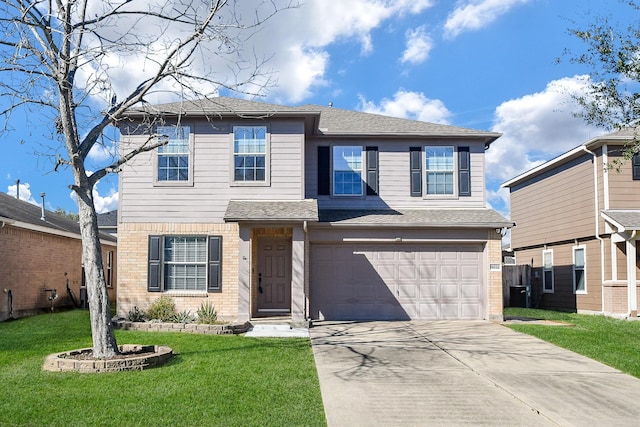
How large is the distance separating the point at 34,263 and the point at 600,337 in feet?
49.4

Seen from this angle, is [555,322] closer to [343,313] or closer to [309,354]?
[343,313]

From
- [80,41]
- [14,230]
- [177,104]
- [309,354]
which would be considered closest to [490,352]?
[309,354]

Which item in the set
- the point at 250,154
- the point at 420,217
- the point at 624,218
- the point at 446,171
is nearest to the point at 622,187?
the point at 624,218

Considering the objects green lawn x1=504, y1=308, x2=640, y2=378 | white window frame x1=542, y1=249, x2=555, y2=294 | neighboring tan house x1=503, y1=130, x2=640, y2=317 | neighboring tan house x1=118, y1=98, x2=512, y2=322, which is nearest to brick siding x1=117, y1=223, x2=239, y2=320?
neighboring tan house x1=118, y1=98, x2=512, y2=322

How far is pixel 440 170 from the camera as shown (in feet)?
52.6

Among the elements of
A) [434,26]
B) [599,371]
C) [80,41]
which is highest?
[434,26]

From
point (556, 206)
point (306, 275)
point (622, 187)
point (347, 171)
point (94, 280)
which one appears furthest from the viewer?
point (556, 206)

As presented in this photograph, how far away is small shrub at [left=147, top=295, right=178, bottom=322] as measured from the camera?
1348cm

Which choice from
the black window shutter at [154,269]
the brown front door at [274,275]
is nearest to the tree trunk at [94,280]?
the black window shutter at [154,269]

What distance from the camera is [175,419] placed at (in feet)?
19.5

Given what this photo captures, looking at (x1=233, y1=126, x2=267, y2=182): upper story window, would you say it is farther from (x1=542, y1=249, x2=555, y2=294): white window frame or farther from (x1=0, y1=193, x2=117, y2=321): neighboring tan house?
(x1=542, y1=249, x2=555, y2=294): white window frame

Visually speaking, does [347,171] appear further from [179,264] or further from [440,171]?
[179,264]

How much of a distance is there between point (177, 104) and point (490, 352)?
388 inches

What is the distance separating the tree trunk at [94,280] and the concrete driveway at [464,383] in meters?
3.23
